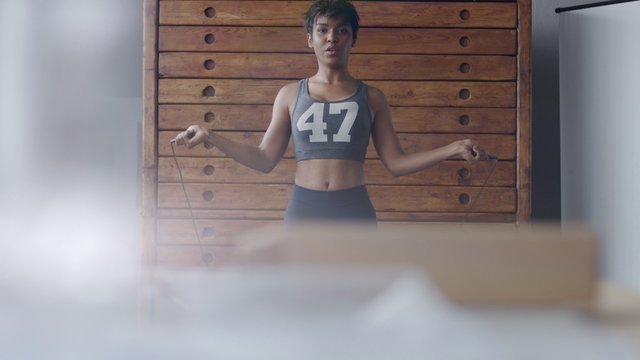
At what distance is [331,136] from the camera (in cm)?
144

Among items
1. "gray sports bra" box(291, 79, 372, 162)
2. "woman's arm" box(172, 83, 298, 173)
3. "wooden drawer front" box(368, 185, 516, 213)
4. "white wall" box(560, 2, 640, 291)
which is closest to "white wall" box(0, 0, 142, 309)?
"wooden drawer front" box(368, 185, 516, 213)

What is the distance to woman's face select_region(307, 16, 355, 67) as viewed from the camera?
4.79ft

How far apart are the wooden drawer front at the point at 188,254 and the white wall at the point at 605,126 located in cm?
118

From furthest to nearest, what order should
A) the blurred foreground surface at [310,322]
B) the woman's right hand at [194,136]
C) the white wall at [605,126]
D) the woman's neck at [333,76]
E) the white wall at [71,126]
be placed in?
the white wall at [71,126], the white wall at [605,126], the woman's neck at [333,76], the woman's right hand at [194,136], the blurred foreground surface at [310,322]

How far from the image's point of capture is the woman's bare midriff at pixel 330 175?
142 centimetres

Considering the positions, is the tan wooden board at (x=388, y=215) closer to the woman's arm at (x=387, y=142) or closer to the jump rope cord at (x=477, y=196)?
the jump rope cord at (x=477, y=196)

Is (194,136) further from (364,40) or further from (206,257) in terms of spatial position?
(364,40)

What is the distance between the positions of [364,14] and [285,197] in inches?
23.9

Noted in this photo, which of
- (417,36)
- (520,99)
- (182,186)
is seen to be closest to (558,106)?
(520,99)

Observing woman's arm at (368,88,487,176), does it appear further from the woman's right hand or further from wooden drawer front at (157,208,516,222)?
wooden drawer front at (157,208,516,222)

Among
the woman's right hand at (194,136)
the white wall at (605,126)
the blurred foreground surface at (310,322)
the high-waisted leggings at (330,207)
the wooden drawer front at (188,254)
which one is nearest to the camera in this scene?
the blurred foreground surface at (310,322)

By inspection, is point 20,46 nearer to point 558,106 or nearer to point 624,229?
point 558,106

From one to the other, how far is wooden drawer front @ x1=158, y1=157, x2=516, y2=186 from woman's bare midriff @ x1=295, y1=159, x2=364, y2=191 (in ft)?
2.38

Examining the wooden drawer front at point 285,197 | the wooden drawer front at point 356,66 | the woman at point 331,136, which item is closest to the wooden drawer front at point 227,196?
the wooden drawer front at point 285,197
